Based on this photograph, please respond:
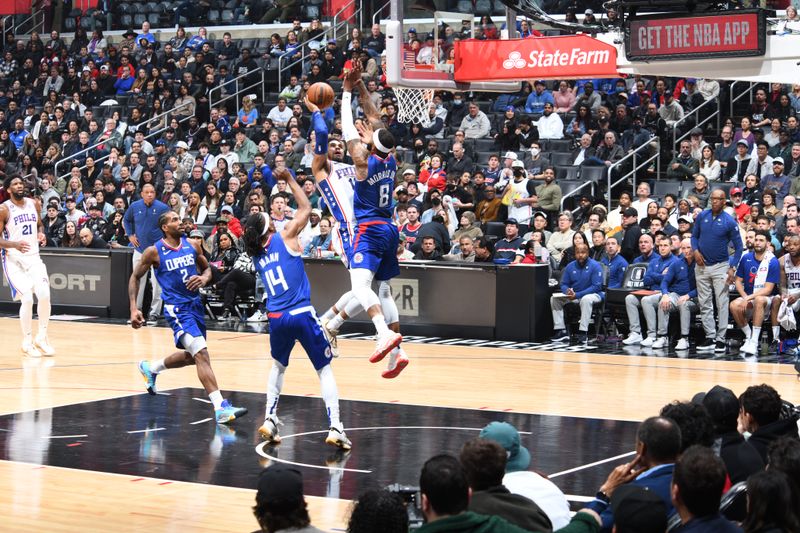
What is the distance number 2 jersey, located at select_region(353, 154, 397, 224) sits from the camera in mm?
11148

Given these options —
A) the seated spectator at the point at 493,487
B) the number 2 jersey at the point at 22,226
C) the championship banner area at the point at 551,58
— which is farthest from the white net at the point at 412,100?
the seated spectator at the point at 493,487

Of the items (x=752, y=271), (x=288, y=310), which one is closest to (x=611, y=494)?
(x=288, y=310)

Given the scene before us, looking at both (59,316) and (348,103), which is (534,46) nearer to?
(348,103)

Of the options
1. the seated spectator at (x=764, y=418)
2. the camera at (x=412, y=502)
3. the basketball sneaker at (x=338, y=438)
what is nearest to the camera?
the camera at (x=412, y=502)

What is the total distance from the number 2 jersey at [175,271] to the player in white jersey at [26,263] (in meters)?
4.31

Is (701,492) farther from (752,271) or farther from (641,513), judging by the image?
(752,271)

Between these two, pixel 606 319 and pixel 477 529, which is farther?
pixel 606 319

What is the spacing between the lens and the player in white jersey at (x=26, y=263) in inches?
593

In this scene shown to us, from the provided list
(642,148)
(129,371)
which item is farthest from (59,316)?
(642,148)

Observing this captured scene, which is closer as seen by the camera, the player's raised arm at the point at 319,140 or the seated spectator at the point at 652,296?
the player's raised arm at the point at 319,140

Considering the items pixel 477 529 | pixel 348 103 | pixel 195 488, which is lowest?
pixel 195 488

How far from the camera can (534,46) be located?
1633 cm

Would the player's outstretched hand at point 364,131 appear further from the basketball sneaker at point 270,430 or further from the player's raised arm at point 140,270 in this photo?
the basketball sneaker at point 270,430

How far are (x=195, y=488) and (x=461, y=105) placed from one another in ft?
51.8
